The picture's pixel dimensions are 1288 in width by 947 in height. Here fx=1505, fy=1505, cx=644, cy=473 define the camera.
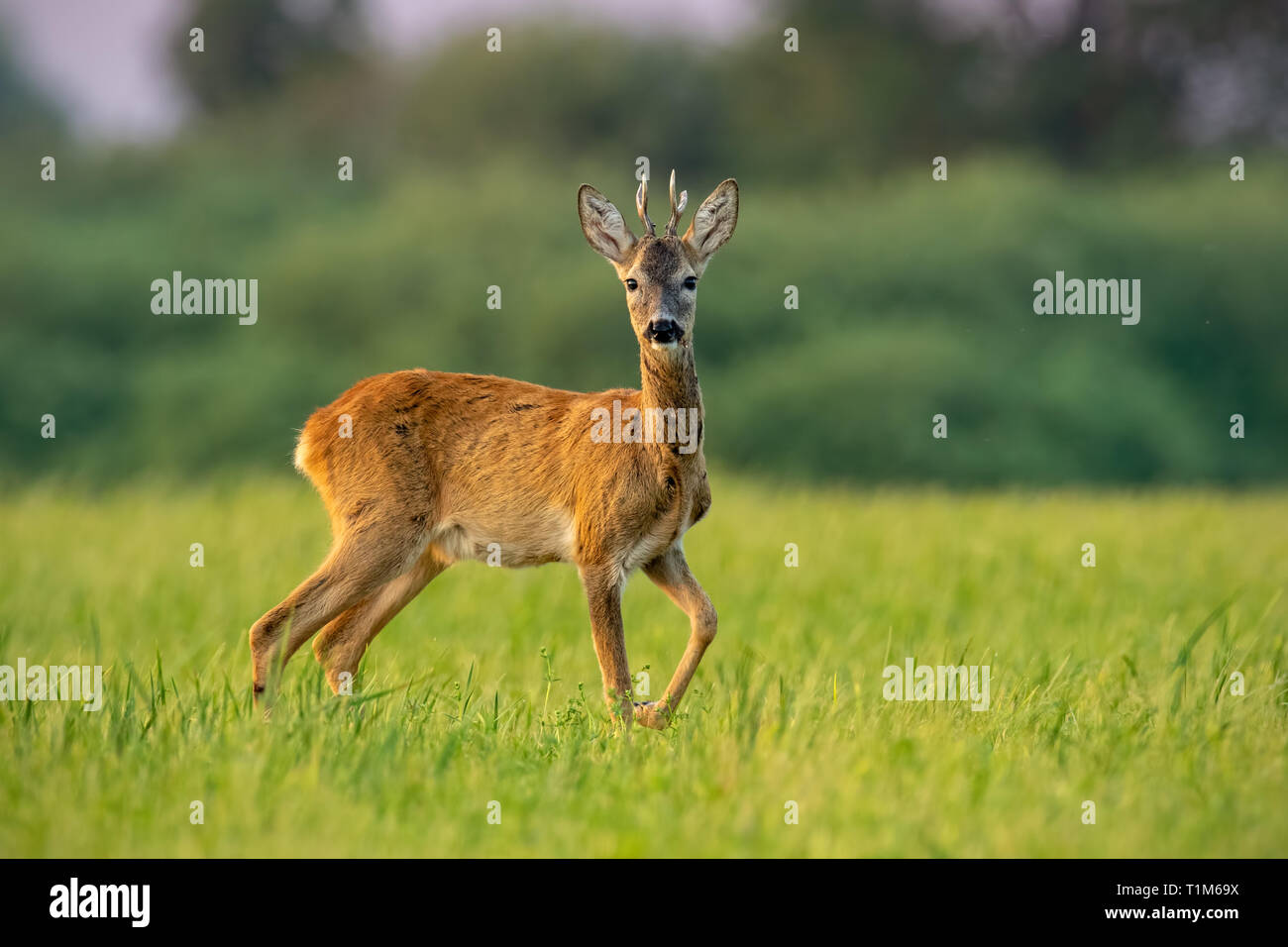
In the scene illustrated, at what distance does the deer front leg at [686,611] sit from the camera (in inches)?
276

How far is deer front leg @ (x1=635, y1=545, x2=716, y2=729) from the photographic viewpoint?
702cm

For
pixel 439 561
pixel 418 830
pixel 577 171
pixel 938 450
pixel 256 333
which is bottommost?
pixel 418 830

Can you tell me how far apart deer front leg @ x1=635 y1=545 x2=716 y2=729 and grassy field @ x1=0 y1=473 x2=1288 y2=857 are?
0.44 feet

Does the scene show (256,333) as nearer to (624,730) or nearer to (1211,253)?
(1211,253)

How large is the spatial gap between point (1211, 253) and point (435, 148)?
43.4ft

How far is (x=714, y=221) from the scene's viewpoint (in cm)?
755

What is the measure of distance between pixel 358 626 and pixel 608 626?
138 cm

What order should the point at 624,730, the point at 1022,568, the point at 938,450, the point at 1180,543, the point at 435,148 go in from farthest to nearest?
1. the point at 435,148
2. the point at 938,450
3. the point at 1180,543
4. the point at 1022,568
5. the point at 624,730

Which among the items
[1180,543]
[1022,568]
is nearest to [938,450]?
[1180,543]

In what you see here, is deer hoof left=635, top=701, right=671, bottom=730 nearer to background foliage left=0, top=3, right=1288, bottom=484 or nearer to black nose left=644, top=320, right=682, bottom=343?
black nose left=644, top=320, right=682, bottom=343

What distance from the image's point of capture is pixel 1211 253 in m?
24.2

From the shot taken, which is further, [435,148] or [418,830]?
[435,148]

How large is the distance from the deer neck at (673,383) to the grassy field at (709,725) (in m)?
1.20

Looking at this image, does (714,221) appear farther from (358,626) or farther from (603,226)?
(358,626)
